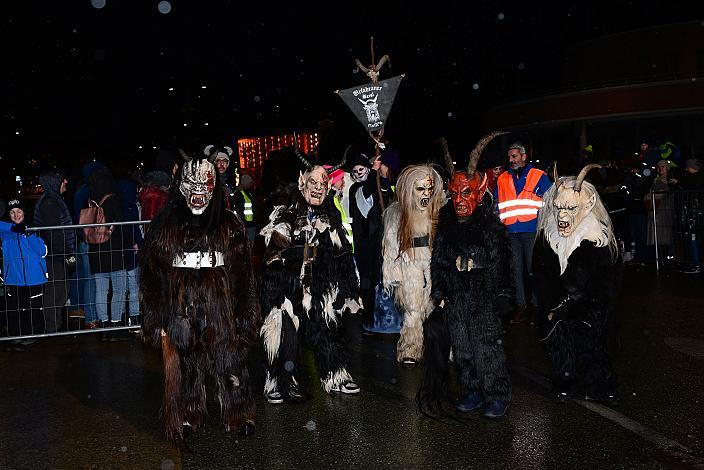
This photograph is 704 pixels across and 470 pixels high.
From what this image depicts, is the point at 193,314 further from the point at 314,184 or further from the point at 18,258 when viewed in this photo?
the point at 18,258

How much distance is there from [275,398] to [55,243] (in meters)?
4.48

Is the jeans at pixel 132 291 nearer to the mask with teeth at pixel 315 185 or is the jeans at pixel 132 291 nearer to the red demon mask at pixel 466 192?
the mask with teeth at pixel 315 185

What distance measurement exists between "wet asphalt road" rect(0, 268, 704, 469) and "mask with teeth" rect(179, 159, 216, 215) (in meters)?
1.69

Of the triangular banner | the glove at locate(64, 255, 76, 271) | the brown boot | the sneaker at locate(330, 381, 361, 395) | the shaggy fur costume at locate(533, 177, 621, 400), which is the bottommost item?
the sneaker at locate(330, 381, 361, 395)

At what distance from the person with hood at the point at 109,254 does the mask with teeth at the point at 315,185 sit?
3856 mm

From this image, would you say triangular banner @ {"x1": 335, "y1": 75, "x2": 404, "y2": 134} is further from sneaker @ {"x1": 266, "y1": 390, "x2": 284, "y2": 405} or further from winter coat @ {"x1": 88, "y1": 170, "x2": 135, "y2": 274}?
sneaker @ {"x1": 266, "y1": 390, "x2": 284, "y2": 405}

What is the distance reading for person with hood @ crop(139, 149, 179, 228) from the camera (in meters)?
10.2

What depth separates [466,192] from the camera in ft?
20.7

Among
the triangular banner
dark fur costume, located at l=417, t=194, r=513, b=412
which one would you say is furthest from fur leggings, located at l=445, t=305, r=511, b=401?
the triangular banner

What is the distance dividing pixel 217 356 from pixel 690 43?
48.1 metres

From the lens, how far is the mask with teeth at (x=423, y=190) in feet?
24.5

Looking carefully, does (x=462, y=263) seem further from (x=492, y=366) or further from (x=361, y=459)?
(x=361, y=459)

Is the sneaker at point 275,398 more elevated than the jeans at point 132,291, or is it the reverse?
the jeans at point 132,291

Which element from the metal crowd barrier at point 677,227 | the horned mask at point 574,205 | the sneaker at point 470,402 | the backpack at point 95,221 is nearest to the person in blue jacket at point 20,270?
the backpack at point 95,221
